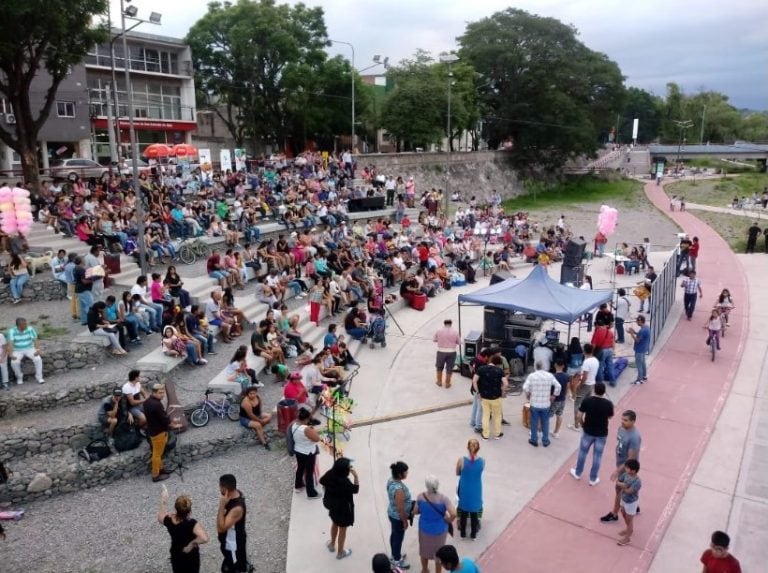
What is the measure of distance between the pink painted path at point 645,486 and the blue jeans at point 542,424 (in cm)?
65

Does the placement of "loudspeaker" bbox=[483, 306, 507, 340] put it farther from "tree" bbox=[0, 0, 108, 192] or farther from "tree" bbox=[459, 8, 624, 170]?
"tree" bbox=[459, 8, 624, 170]

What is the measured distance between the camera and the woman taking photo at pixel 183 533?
6281 mm

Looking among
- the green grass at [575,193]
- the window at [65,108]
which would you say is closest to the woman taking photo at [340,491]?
the green grass at [575,193]

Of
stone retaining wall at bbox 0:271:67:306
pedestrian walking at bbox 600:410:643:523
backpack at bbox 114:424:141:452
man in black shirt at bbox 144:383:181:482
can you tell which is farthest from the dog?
pedestrian walking at bbox 600:410:643:523

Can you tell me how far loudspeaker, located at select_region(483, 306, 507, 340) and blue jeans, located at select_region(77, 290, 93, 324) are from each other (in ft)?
29.2

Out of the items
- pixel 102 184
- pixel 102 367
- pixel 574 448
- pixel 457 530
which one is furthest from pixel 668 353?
pixel 102 184

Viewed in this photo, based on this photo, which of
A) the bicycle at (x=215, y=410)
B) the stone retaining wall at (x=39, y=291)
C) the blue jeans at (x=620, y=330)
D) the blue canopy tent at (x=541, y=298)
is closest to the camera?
the bicycle at (x=215, y=410)

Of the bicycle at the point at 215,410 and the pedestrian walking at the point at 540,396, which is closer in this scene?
the pedestrian walking at the point at 540,396

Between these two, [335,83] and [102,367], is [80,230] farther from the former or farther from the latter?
[335,83]

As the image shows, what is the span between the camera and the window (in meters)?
40.9

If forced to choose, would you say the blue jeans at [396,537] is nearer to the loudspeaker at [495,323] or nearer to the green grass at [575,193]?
the loudspeaker at [495,323]

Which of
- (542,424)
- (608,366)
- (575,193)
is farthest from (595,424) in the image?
(575,193)

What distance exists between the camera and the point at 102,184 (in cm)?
2267

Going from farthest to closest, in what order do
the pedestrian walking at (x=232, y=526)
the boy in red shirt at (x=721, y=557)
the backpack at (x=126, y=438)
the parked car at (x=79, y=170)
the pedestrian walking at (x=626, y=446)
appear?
the parked car at (x=79, y=170), the backpack at (x=126, y=438), the pedestrian walking at (x=626, y=446), the pedestrian walking at (x=232, y=526), the boy in red shirt at (x=721, y=557)
